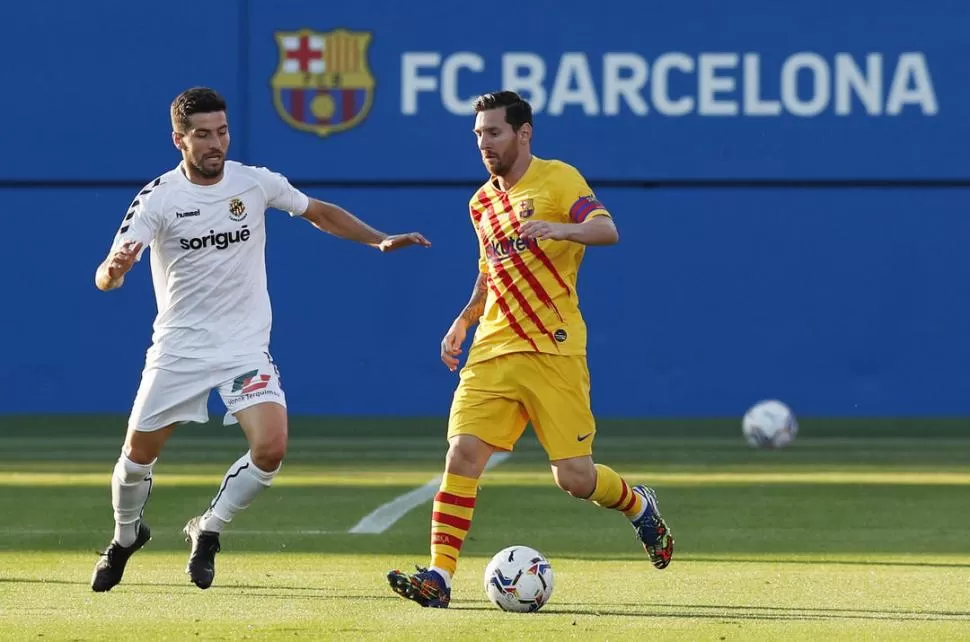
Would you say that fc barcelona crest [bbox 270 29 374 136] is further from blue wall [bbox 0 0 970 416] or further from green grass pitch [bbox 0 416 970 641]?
green grass pitch [bbox 0 416 970 641]

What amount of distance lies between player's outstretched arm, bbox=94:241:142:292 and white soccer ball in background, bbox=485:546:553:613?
6.38 ft

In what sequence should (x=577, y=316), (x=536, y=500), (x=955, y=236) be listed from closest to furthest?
1. (x=577, y=316)
2. (x=536, y=500)
3. (x=955, y=236)

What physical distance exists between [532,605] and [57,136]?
15.9m

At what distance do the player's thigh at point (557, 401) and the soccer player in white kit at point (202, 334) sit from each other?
81 centimetres

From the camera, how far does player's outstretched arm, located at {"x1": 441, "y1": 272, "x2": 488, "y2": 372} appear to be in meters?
8.55

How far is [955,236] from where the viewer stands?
22234 millimetres

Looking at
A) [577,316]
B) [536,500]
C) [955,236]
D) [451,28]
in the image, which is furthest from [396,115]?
[577,316]

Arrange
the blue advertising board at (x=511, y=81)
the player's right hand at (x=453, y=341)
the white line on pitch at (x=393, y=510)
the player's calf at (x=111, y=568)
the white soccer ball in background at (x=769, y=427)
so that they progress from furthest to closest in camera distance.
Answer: the blue advertising board at (x=511, y=81)
the white soccer ball in background at (x=769, y=427)
the white line on pitch at (x=393, y=510)
the player's right hand at (x=453, y=341)
the player's calf at (x=111, y=568)

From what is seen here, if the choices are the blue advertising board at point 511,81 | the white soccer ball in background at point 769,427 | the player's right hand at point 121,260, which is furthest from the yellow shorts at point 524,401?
the blue advertising board at point 511,81

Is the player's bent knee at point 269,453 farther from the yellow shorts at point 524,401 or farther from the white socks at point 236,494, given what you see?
the yellow shorts at point 524,401

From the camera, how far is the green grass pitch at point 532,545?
7.39m

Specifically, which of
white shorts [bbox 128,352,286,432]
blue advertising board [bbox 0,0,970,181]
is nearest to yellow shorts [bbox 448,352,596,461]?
white shorts [bbox 128,352,286,432]

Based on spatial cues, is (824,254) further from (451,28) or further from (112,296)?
(112,296)

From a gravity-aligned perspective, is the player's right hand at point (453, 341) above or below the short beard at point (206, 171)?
below
